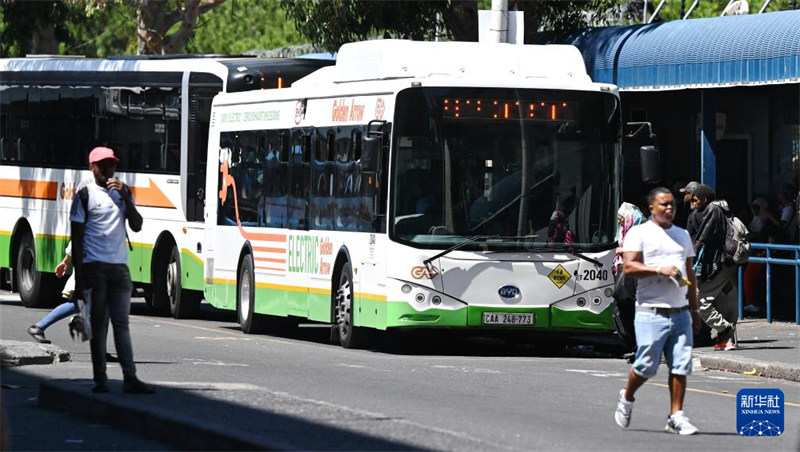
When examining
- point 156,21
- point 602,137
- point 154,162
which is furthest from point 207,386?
point 156,21

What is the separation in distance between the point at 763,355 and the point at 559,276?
7.49 feet

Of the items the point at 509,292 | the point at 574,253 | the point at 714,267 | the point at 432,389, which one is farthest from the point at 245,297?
the point at 432,389

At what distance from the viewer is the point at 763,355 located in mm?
19109

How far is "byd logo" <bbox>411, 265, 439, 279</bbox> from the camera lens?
63.0ft

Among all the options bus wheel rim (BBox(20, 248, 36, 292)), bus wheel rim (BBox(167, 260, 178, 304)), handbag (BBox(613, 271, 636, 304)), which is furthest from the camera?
bus wheel rim (BBox(20, 248, 36, 292))

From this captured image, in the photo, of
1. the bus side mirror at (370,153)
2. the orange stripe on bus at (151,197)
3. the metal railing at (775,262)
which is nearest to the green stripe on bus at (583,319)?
the bus side mirror at (370,153)

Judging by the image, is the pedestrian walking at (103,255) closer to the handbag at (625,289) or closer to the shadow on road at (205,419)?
the shadow on road at (205,419)

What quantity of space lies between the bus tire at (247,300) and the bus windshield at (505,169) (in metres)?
4.47

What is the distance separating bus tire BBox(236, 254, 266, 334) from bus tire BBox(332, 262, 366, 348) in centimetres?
267

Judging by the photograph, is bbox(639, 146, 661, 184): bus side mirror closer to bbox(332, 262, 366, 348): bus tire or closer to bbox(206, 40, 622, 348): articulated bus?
bbox(206, 40, 622, 348): articulated bus

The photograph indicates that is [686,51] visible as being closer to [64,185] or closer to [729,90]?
[729,90]

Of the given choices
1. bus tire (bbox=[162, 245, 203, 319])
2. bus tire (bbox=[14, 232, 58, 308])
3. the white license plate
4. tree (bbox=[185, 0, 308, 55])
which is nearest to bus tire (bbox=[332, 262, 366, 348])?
the white license plate

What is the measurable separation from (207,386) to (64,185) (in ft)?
51.0

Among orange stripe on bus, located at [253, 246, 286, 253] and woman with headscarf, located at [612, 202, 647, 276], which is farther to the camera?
orange stripe on bus, located at [253, 246, 286, 253]
